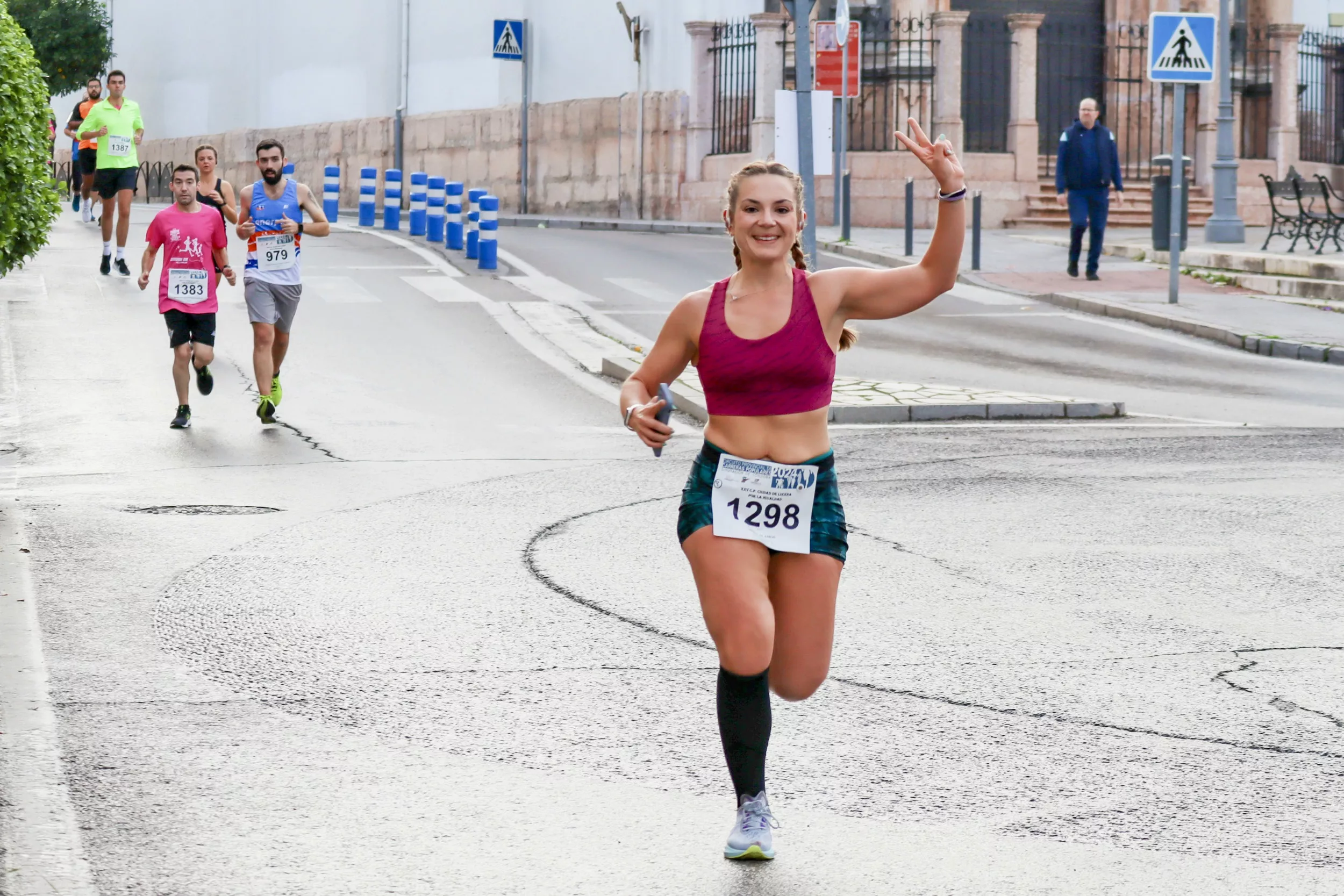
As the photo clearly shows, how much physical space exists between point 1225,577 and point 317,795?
4.27 meters

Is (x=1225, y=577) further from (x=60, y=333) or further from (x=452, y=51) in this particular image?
(x=452, y=51)

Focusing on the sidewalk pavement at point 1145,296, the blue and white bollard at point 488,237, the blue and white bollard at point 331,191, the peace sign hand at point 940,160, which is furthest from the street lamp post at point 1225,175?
the peace sign hand at point 940,160

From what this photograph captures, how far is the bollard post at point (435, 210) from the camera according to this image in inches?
1030

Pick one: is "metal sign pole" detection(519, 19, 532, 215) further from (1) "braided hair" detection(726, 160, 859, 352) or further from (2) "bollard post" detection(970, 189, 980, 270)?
(1) "braided hair" detection(726, 160, 859, 352)

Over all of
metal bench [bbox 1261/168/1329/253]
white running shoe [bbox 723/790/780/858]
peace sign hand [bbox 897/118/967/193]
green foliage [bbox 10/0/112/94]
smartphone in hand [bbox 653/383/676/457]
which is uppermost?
green foliage [bbox 10/0/112/94]

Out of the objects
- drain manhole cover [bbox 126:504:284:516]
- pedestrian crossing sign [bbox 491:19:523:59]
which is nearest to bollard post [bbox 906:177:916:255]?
pedestrian crossing sign [bbox 491:19:523:59]

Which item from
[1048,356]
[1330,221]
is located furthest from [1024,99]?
[1048,356]

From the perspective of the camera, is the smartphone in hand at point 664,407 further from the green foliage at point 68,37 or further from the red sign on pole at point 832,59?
the green foliage at point 68,37

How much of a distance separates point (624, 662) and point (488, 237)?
16.6 m

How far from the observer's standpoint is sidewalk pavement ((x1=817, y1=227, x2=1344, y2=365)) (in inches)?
708

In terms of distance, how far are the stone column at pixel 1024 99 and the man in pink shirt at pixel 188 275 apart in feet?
63.4

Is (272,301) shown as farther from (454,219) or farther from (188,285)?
(454,219)

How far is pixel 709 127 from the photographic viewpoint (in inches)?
1292

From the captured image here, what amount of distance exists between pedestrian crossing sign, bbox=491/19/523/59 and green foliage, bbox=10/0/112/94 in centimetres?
2059
